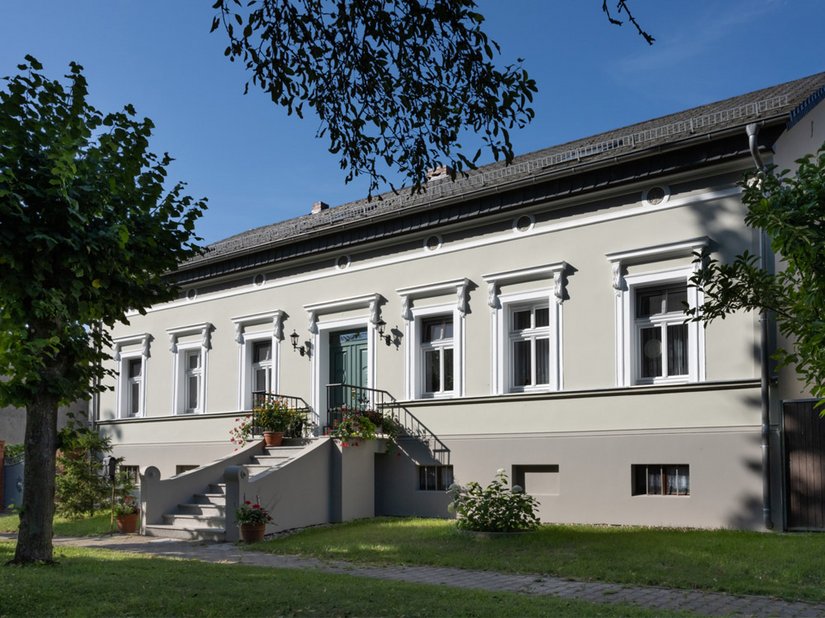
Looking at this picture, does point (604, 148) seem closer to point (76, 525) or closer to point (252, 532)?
point (252, 532)

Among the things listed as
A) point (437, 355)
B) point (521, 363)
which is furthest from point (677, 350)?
point (437, 355)

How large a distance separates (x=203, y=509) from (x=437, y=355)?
544 cm

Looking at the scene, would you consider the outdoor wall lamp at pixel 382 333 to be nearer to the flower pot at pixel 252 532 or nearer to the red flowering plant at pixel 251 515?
the red flowering plant at pixel 251 515

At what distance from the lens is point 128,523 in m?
18.5

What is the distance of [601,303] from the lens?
16.3 metres

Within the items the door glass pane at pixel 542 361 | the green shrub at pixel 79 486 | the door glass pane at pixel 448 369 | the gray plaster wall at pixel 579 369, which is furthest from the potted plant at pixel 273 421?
the door glass pane at pixel 542 361

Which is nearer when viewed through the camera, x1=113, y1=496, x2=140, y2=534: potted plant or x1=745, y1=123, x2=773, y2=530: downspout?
x1=745, y1=123, x2=773, y2=530: downspout

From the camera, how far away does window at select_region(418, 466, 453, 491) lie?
1825cm

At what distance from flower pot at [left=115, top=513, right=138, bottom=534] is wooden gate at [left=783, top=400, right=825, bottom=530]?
1204 centimetres

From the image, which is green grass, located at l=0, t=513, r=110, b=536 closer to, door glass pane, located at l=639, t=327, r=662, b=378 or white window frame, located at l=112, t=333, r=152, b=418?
white window frame, located at l=112, t=333, r=152, b=418

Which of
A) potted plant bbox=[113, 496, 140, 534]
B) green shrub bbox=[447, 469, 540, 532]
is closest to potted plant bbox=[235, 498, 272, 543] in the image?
potted plant bbox=[113, 496, 140, 534]

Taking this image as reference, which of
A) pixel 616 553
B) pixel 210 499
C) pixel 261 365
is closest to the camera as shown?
pixel 616 553

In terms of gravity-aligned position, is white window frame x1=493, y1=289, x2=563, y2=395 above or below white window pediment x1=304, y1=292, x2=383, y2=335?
below

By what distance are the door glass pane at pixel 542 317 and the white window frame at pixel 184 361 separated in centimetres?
969
